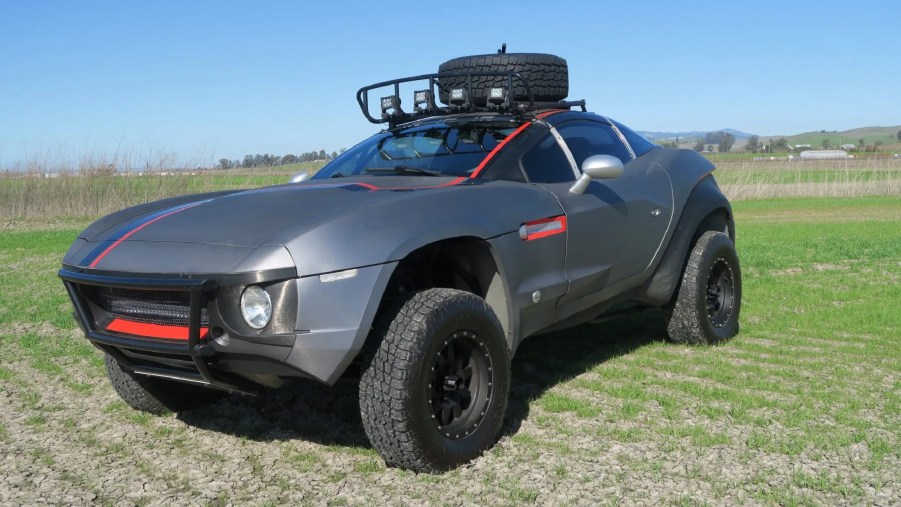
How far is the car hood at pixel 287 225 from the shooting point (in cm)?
319

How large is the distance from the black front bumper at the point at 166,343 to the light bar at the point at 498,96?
2248 mm

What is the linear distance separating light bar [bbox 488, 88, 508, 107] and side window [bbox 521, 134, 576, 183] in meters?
0.38

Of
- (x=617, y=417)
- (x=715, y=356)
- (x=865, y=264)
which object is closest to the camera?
(x=617, y=417)

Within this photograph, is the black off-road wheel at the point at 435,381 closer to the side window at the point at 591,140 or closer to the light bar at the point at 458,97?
the side window at the point at 591,140

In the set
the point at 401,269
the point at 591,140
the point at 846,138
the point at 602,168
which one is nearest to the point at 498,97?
the point at 591,140

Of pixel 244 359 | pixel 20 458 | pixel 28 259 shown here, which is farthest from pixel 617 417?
pixel 28 259

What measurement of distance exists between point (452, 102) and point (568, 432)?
224cm

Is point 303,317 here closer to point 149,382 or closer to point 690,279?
point 149,382

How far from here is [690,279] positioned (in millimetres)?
5625

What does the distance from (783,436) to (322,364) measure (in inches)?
88.2

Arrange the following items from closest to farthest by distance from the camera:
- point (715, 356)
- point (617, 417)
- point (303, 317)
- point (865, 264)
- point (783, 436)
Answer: point (303, 317) < point (783, 436) < point (617, 417) < point (715, 356) < point (865, 264)

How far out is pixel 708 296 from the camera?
5.99 m

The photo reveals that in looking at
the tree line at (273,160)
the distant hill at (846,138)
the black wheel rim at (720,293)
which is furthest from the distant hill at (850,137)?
the black wheel rim at (720,293)

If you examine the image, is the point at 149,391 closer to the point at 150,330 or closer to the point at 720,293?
the point at 150,330
